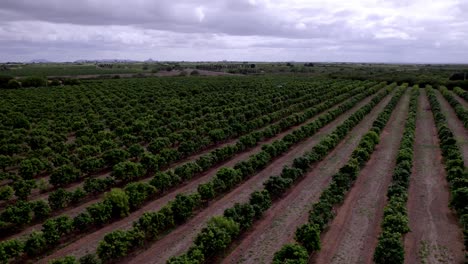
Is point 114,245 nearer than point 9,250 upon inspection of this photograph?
No

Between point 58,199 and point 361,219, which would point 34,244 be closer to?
point 58,199

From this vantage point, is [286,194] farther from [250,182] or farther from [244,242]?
[244,242]

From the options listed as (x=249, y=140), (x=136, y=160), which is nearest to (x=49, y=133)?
(x=136, y=160)

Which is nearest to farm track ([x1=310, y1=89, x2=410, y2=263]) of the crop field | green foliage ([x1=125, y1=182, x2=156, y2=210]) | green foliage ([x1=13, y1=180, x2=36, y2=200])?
the crop field

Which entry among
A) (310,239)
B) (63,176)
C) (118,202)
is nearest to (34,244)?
(118,202)

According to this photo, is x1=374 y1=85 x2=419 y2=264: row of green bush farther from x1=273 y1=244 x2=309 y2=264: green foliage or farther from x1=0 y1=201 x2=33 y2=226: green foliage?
x1=0 y1=201 x2=33 y2=226: green foliage

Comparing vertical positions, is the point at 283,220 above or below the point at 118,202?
below

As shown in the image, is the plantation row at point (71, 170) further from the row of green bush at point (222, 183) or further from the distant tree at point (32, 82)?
the distant tree at point (32, 82)
